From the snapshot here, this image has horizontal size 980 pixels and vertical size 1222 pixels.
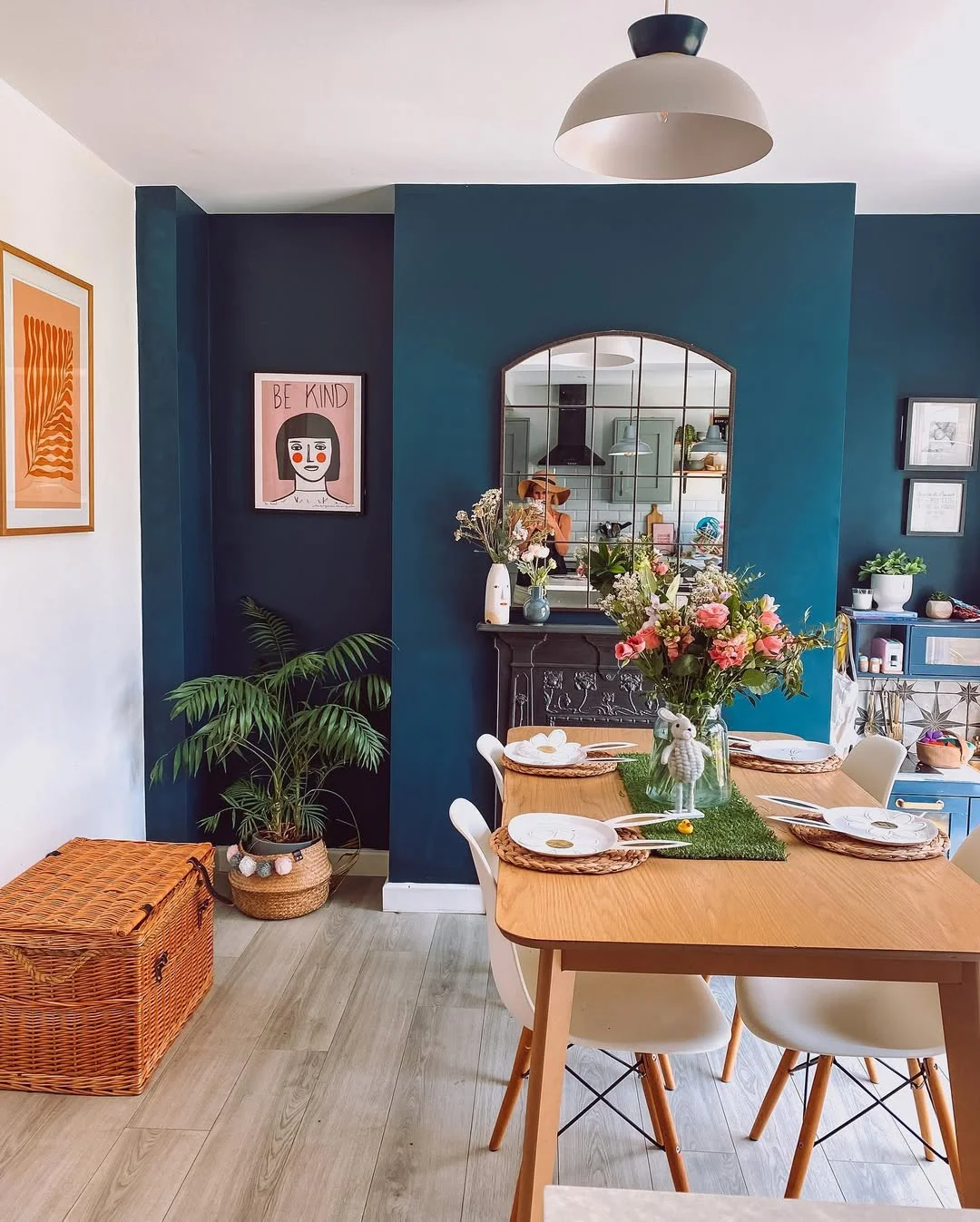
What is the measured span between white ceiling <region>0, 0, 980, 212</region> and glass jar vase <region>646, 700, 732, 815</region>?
1.63 meters

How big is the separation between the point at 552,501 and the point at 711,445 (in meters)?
0.61

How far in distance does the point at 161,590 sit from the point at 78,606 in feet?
1.59

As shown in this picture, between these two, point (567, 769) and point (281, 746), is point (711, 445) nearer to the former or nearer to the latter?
point (567, 769)

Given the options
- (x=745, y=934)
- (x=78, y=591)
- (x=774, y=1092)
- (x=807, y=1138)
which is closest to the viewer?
(x=745, y=934)

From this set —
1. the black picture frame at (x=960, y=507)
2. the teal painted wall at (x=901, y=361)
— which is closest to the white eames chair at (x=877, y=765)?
the teal painted wall at (x=901, y=361)

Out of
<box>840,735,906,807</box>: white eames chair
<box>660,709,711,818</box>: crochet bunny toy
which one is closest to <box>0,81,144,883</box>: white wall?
<box>660,709,711,818</box>: crochet bunny toy

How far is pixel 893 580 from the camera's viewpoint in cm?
365

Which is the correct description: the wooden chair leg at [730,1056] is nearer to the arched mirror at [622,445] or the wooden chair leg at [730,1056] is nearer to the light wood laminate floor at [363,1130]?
the light wood laminate floor at [363,1130]

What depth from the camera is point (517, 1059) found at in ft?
7.11

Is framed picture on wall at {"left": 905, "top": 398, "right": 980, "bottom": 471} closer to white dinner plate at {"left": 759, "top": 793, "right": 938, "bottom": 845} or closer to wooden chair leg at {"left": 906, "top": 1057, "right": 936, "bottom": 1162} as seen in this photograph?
white dinner plate at {"left": 759, "top": 793, "right": 938, "bottom": 845}

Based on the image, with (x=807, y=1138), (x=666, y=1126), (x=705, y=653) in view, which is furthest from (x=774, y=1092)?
(x=705, y=653)

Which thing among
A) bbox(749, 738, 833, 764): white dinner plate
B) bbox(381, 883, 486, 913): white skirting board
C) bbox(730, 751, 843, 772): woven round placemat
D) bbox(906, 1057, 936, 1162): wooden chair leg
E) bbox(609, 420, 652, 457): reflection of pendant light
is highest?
bbox(609, 420, 652, 457): reflection of pendant light

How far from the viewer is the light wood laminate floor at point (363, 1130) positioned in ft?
6.56

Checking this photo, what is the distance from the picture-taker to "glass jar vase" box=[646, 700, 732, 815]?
2020 mm
